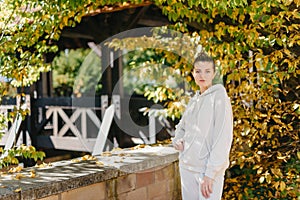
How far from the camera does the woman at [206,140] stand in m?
2.40

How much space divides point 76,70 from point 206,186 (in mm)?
13618

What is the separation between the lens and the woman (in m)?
2.40

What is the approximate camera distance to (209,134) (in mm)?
2455

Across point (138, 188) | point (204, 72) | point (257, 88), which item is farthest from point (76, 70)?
point (204, 72)

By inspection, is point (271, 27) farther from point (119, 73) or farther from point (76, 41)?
Result: point (76, 41)

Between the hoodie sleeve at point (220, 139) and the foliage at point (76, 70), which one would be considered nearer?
the hoodie sleeve at point (220, 139)

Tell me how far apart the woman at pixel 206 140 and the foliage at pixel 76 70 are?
12.1 m

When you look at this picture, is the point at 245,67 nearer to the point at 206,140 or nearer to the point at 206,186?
the point at 206,140

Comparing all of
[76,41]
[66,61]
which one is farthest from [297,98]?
[66,61]

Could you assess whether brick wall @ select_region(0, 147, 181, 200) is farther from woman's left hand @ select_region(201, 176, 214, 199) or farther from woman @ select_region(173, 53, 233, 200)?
woman's left hand @ select_region(201, 176, 214, 199)

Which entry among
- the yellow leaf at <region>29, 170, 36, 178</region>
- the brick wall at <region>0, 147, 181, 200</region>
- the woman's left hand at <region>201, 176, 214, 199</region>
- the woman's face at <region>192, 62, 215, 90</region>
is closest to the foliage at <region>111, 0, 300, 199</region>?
the brick wall at <region>0, 147, 181, 200</region>

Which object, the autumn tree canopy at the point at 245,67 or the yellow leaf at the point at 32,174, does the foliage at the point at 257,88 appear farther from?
the yellow leaf at the point at 32,174

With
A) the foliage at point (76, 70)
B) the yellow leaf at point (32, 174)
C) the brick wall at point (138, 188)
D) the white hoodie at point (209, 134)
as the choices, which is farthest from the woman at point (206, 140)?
the foliage at point (76, 70)

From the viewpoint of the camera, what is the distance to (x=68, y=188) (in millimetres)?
2756
